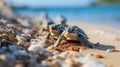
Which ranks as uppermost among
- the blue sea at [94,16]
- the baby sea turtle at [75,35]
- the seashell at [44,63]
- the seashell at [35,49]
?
the baby sea turtle at [75,35]

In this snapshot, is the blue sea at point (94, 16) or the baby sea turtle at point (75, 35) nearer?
the baby sea turtle at point (75, 35)

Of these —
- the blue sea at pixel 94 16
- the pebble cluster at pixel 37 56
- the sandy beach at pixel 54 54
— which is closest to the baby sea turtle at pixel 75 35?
the sandy beach at pixel 54 54

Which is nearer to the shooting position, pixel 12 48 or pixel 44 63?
pixel 44 63

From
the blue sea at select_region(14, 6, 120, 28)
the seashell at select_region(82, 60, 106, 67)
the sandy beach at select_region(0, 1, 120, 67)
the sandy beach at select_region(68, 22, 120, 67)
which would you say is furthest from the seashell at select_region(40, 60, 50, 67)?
the blue sea at select_region(14, 6, 120, 28)

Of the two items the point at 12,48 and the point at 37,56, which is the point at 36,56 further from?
the point at 12,48

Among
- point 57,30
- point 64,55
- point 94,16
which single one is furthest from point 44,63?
point 94,16

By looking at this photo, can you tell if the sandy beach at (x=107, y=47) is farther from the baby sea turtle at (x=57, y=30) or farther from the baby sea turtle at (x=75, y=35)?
the baby sea turtle at (x=57, y=30)

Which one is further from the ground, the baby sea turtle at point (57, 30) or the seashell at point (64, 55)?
the baby sea turtle at point (57, 30)

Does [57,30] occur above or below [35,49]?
above

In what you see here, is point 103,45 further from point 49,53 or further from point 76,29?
point 49,53

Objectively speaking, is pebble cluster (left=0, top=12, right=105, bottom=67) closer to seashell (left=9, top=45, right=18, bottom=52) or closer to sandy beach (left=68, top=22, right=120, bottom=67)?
seashell (left=9, top=45, right=18, bottom=52)

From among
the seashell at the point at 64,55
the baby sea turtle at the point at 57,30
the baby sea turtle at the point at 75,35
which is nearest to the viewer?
the seashell at the point at 64,55

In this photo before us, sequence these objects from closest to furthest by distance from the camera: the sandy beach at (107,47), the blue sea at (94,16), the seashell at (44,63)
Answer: the seashell at (44,63) → the sandy beach at (107,47) → the blue sea at (94,16)
